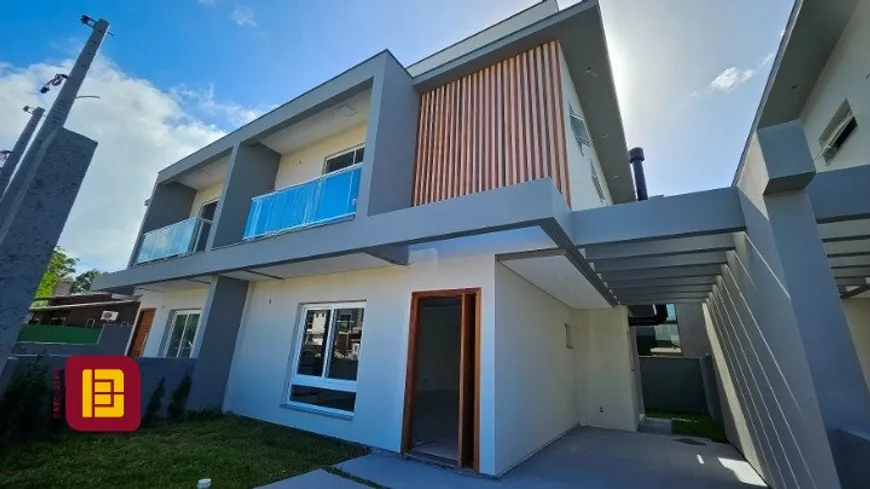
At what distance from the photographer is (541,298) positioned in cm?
688

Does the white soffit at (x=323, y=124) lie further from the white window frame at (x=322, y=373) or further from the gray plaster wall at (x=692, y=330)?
the gray plaster wall at (x=692, y=330)

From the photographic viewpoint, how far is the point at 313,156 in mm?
8633

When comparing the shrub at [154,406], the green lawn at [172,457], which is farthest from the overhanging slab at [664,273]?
the shrub at [154,406]

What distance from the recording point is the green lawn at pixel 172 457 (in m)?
3.88

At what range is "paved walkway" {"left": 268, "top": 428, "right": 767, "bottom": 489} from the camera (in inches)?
170

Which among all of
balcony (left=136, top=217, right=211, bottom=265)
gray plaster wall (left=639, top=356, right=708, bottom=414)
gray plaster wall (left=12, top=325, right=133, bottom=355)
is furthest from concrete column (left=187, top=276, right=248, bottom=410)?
gray plaster wall (left=639, top=356, right=708, bottom=414)

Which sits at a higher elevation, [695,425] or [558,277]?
[558,277]

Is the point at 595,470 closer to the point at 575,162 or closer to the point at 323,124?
the point at 575,162

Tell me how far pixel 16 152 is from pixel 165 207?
7.22 meters

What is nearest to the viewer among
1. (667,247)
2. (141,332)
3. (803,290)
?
(803,290)

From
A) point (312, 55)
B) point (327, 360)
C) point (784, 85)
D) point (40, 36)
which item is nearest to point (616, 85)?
point (784, 85)

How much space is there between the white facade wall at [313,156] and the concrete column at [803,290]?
675 centimetres

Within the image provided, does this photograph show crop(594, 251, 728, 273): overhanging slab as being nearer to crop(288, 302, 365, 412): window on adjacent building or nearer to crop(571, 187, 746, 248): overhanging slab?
crop(571, 187, 746, 248): overhanging slab

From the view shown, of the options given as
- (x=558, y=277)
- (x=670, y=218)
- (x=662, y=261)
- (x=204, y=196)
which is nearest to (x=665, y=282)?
(x=662, y=261)
